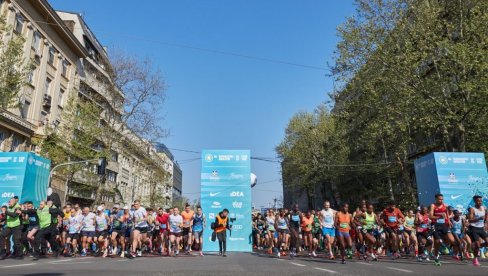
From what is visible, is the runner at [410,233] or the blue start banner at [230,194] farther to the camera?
the blue start banner at [230,194]

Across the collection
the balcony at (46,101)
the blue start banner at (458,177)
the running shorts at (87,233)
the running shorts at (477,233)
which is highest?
the balcony at (46,101)

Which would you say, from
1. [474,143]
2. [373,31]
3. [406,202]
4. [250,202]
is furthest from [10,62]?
[406,202]

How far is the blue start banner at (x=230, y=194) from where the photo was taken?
20.4 metres

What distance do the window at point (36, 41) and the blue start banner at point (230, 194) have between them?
22.0m

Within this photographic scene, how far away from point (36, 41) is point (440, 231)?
34.0 meters

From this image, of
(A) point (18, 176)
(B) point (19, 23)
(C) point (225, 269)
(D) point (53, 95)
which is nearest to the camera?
(C) point (225, 269)

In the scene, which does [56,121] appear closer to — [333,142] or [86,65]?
[86,65]

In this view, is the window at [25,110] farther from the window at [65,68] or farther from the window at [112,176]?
the window at [112,176]

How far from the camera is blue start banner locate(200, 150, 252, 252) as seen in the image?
20422 mm

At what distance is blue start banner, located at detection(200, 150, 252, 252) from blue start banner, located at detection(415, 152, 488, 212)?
8298 millimetres

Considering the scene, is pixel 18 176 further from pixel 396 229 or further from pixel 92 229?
pixel 396 229

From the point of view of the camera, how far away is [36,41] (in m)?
35.2

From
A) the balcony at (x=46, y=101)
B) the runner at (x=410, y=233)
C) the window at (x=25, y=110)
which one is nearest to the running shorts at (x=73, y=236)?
the runner at (x=410, y=233)

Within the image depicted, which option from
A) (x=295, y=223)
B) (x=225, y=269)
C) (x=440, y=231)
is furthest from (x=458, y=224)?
(x=225, y=269)
